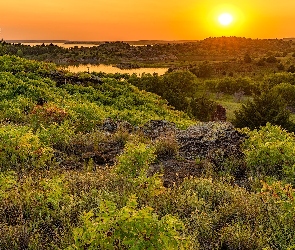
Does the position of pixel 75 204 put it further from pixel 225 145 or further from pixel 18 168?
pixel 225 145

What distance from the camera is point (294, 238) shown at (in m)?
6.68

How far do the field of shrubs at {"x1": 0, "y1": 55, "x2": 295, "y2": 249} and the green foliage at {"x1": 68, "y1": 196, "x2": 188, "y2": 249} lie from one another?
1cm

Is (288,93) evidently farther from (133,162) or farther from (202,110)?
(133,162)

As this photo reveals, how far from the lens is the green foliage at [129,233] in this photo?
4953 millimetres

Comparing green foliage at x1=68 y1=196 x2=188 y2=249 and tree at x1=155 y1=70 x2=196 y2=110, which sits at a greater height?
green foliage at x1=68 y1=196 x2=188 y2=249

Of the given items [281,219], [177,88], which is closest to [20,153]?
[281,219]

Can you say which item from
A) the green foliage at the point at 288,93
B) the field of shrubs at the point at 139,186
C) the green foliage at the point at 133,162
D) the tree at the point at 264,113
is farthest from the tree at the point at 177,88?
the green foliage at the point at 133,162

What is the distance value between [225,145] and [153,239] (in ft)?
32.0

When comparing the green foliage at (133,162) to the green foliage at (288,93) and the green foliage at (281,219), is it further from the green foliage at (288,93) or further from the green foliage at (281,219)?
the green foliage at (288,93)

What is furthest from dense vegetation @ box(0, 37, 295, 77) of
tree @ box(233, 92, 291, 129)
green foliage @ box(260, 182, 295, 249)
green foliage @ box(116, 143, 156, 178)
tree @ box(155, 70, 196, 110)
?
green foliage @ box(260, 182, 295, 249)

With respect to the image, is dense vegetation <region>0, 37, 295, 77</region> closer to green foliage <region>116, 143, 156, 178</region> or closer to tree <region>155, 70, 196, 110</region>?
tree <region>155, 70, 196, 110</region>

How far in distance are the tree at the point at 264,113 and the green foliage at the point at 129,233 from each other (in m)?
25.0

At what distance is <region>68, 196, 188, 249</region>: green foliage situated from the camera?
4.95 meters

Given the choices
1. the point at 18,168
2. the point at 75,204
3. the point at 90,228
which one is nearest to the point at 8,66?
the point at 18,168
